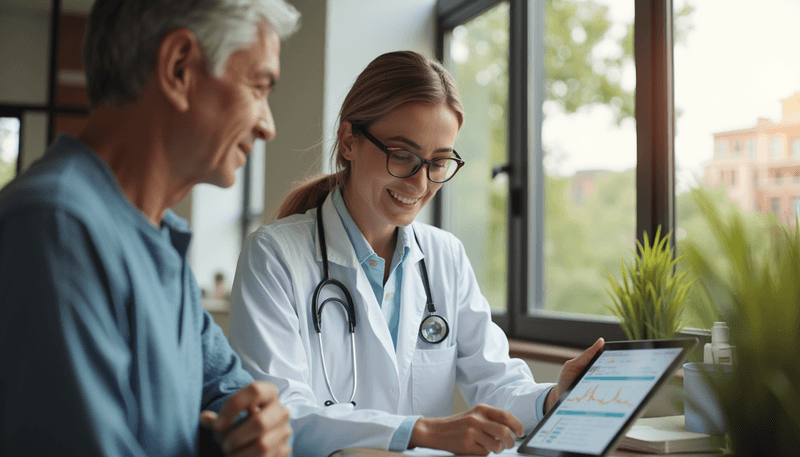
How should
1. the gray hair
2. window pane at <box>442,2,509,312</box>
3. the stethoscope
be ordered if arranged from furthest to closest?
window pane at <box>442,2,509,312</box> < the stethoscope < the gray hair

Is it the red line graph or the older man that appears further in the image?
the red line graph

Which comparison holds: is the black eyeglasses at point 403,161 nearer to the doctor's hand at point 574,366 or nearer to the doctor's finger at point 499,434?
the doctor's hand at point 574,366

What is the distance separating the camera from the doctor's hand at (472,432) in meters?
1.05

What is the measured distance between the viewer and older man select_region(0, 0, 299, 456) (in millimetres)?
662

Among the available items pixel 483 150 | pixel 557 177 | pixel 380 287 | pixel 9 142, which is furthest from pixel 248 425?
pixel 9 142

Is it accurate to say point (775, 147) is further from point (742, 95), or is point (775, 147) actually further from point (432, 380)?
point (432, 380)

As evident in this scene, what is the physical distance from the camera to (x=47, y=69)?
4.47 m

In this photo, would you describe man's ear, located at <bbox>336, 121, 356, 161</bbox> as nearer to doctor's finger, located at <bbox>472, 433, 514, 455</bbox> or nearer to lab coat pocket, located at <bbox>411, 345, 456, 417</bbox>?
lab coat pocket, located at <bbox>411, 345, 456, 417</bbox>

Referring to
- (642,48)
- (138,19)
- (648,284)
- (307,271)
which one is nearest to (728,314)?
(648,284)

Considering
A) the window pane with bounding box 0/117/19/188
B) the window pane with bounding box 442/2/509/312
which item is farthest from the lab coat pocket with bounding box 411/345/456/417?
the window pane with bounding box 0/117/19/188

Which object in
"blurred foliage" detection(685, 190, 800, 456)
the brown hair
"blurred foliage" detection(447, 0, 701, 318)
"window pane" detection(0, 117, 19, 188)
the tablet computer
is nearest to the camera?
"blurred foliage" detection(685, 190, 800, 456)

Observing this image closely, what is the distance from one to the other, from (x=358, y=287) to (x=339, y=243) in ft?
0.42

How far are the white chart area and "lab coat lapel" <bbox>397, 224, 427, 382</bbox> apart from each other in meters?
0.54

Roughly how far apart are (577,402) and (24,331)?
2.76ft
